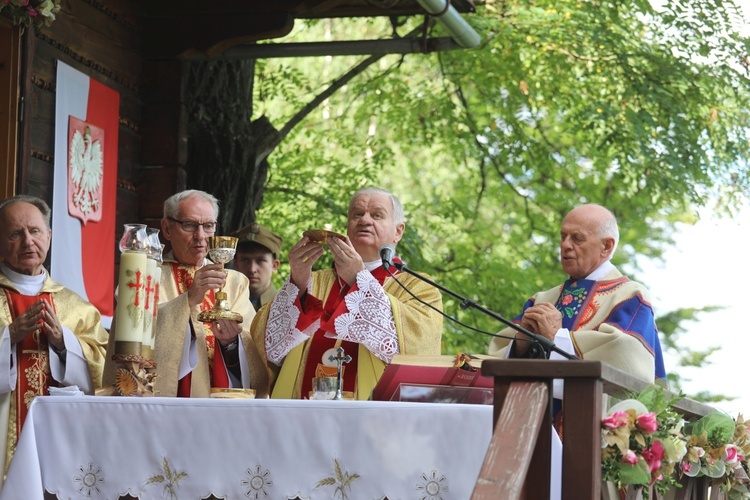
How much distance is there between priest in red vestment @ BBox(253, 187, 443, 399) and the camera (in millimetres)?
4785

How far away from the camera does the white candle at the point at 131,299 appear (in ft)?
14.0

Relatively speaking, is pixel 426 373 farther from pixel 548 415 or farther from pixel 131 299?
pixel 131 299

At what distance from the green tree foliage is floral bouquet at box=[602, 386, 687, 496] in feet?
19.3

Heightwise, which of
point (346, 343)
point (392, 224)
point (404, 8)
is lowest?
point (346, 343)

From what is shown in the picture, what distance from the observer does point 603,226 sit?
5344mm

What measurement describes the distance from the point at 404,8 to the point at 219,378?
363cm

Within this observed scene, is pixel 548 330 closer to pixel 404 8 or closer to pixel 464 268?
pixel 404 8

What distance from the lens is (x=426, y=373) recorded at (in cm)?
390

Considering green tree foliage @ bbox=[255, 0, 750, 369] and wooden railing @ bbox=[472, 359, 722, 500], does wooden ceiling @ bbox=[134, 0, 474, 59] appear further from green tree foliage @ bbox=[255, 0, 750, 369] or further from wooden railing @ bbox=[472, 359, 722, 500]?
wooden railing @ bbox=[472, 359, 722, 500]

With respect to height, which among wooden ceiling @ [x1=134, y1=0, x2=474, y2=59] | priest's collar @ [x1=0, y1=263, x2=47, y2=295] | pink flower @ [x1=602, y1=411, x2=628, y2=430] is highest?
wooden ceiling @ [x1=134, y1=0, x2=474, y2=59]

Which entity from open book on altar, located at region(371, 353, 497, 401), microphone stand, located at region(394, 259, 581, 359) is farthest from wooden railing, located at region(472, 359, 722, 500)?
open book on altar, located at region(371, 353, 497, 401)

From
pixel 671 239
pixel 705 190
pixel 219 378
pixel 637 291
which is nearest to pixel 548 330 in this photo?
pixel 637 291

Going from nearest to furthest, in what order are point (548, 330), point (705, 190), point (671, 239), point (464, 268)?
point (548, 330), point (705, 190), point (464, 268), point (671, 239)

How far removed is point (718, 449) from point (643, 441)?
91 centimetres
